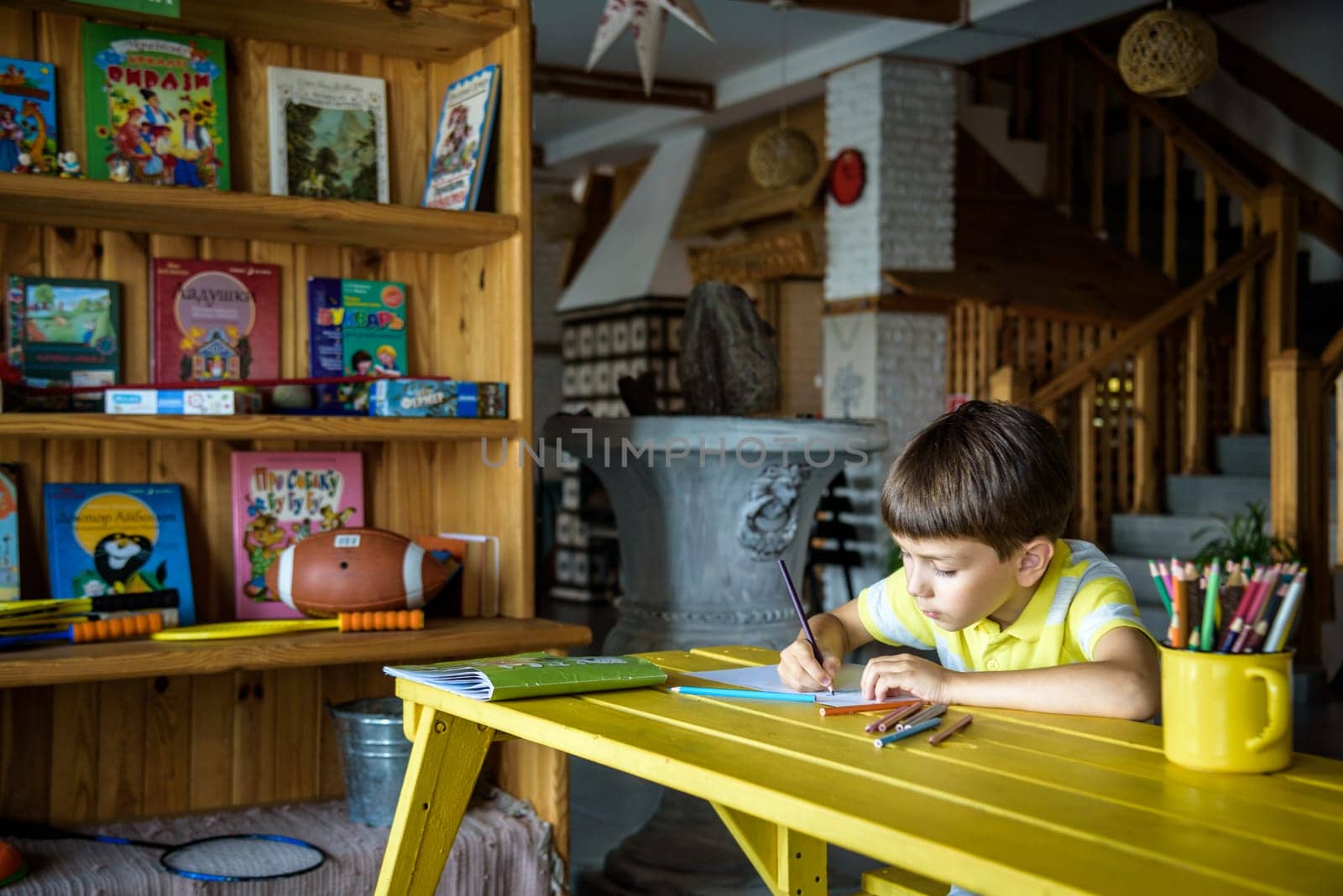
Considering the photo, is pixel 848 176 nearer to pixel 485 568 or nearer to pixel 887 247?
pixel 887 247

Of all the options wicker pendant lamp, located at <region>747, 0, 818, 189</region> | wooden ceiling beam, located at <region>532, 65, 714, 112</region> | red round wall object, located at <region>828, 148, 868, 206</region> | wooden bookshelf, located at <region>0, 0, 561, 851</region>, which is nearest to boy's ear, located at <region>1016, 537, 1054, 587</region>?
wooden bookshelf, located at <region>0, 0, 561, 851</region>

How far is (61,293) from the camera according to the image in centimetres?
245

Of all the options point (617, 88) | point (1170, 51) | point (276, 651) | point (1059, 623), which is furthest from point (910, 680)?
point (617, 88)

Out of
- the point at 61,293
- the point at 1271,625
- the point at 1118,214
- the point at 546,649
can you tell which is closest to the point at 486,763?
the point at 546,649

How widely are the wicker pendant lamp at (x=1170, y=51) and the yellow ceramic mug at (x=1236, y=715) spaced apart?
16.8ft

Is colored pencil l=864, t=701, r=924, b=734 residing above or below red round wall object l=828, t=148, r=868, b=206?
below

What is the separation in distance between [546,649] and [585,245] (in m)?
8.87

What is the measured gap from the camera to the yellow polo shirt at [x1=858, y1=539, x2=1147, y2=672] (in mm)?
1513

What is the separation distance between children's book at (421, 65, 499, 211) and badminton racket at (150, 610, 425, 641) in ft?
2.61

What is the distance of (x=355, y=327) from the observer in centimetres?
272

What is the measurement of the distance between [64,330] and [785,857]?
1660 millimetres

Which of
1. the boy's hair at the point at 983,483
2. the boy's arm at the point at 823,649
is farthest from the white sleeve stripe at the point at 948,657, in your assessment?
the boy's hair at the point at 983,483

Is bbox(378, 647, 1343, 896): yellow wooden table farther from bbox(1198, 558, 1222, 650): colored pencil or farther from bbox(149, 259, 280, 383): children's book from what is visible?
bbox(149, 259, 280, 383): children's book

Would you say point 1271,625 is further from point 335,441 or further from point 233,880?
point 335,441
